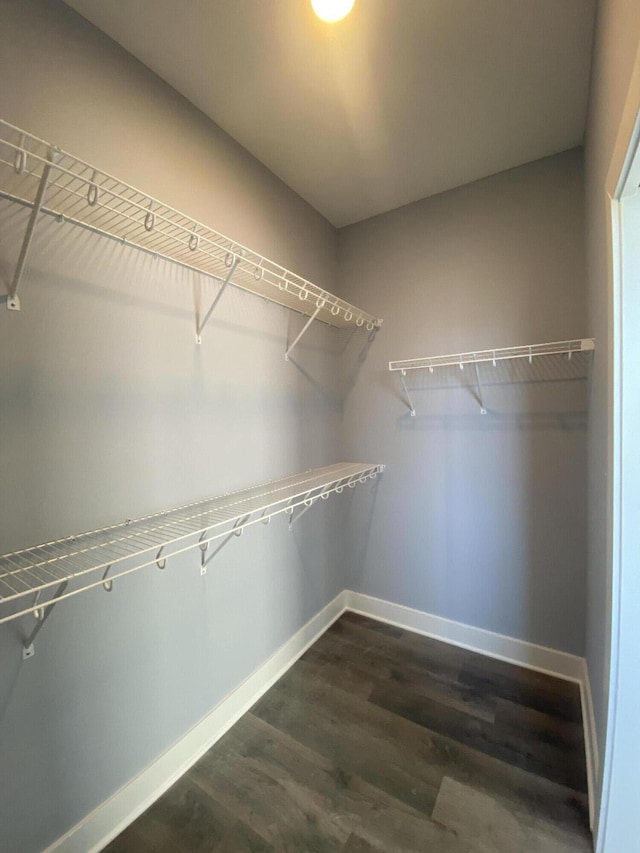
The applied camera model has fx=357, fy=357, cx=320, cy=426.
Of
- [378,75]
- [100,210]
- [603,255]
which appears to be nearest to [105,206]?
[100,210]

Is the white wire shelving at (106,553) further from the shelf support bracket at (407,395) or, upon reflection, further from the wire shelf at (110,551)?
the shelf support bracket at (407,395)

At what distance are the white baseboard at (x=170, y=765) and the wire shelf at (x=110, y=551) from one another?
722 mm

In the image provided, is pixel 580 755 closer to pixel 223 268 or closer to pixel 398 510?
pixel 398 510

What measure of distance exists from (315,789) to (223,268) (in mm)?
1978

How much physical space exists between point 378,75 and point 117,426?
1.56 m

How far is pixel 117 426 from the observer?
45.6 inches

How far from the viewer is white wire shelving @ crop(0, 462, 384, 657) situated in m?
0.84

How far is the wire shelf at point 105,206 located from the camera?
831mm

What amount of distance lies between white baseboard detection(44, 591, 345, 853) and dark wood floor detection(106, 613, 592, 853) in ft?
0.12

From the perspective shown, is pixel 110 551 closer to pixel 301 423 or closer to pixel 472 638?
pixel 301 423

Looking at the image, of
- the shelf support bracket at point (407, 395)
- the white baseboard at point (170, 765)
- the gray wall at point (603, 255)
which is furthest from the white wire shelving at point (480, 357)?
the white baseboard at point (170, 765)

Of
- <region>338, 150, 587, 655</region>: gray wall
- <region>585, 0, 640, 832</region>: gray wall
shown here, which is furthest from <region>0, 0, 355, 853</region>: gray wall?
<region>585, 0, 640, 832</region>: gray wall

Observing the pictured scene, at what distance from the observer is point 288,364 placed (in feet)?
6.22

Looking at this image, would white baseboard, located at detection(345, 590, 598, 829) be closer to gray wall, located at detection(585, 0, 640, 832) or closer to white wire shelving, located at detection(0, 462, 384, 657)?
gray wall, located at detection(585, 0, 640, 832)
